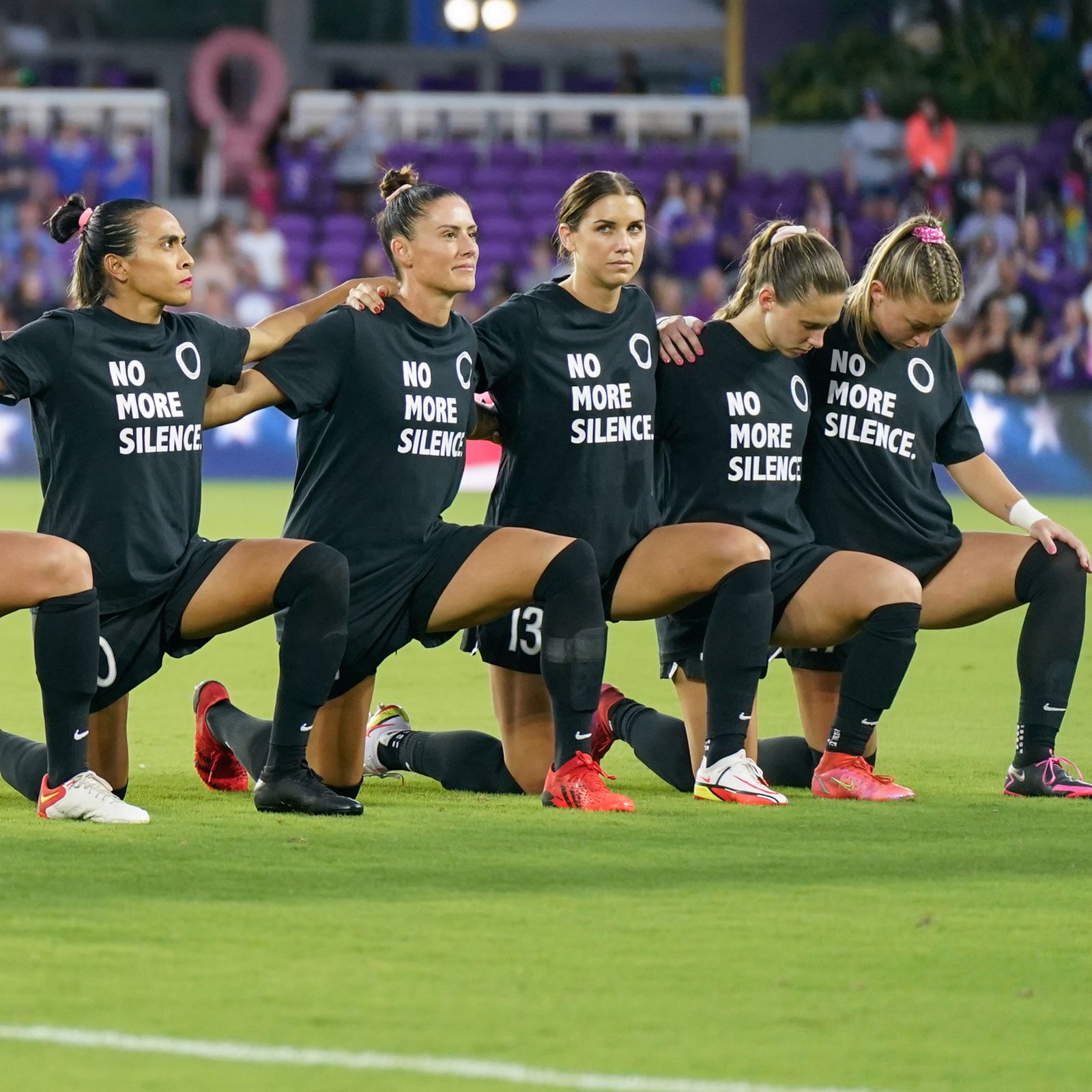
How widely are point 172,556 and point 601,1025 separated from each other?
238 centimetres

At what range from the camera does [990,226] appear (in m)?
20.8

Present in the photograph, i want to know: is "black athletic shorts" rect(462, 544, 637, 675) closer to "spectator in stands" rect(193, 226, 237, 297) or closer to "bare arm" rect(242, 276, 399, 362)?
"bare arm" rect(242, 276, 399, 362)

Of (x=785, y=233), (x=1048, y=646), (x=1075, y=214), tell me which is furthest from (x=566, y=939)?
(x=1075, y=214)

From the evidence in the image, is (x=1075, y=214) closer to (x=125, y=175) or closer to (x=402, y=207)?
(x=125, y=175)

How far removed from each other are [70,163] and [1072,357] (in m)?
10.9

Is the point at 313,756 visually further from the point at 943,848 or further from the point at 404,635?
the point at 943,848

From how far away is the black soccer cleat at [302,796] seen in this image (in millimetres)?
5207

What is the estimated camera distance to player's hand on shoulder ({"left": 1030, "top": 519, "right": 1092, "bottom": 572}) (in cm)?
570

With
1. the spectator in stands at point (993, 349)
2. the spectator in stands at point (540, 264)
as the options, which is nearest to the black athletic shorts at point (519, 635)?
the spectator in stands at point (993, 349)

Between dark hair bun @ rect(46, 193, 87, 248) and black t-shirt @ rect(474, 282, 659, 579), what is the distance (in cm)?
115

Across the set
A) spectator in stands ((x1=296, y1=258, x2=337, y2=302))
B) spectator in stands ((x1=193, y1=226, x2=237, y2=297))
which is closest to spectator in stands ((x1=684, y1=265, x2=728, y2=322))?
spectator in stands ((x1=296, y1=258, x2=337, y2=302))

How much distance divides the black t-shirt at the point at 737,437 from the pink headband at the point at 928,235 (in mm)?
505

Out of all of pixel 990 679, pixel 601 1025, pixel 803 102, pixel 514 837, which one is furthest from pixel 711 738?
pixel 803 102

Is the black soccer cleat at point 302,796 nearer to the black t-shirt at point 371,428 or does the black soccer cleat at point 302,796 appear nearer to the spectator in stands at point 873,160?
the black t-shirt at point 371,428
